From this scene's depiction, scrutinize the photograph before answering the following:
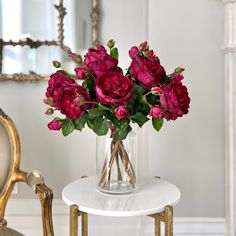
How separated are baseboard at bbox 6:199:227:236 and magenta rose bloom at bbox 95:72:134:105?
88 centimetres

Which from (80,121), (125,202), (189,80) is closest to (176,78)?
(80,121)

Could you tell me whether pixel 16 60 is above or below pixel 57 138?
above

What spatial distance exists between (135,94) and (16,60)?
→ 818mm

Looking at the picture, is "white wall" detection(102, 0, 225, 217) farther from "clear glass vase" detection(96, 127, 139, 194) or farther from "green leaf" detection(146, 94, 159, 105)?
"green leaf" detection(146, 94, 159, 105)

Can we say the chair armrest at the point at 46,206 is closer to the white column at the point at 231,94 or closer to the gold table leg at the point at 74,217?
the gold table leg at the point at 74,217

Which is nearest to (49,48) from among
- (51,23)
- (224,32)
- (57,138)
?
(51,23)

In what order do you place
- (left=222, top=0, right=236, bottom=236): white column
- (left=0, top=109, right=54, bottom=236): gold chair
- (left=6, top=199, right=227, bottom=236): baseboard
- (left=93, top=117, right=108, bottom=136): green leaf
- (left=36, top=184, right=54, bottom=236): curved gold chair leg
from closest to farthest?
(left=93, top=117, right=108, bottom=136): green leaf → (left=36, top=184, right=54, bottom=236): curved gold chair leg → (left=0, top=109, right=54, bottom=236): gold chair → (left=222, top=0, right=236, bottom=236): white column → (left=6, top=199, right=227, bottom=236): baseboard

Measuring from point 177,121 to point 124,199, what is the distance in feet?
2.03

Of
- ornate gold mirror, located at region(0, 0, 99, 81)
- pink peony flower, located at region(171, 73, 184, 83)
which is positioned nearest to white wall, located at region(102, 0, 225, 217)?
ornate gold mirror, located at region(0, 0, 99, 81)

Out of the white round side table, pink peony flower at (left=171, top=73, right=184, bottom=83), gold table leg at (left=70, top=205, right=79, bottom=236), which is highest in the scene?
A: pink peony flower at (left=171, top=73, right=184, bottom=83)

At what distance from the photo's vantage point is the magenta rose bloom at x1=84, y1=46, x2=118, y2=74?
44.0 inches

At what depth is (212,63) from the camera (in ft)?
5.66

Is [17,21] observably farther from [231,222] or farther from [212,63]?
[231,222]

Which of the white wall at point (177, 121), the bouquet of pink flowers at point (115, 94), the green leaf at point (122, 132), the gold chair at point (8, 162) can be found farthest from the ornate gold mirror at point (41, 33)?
the green leaf at point (122, 132)
